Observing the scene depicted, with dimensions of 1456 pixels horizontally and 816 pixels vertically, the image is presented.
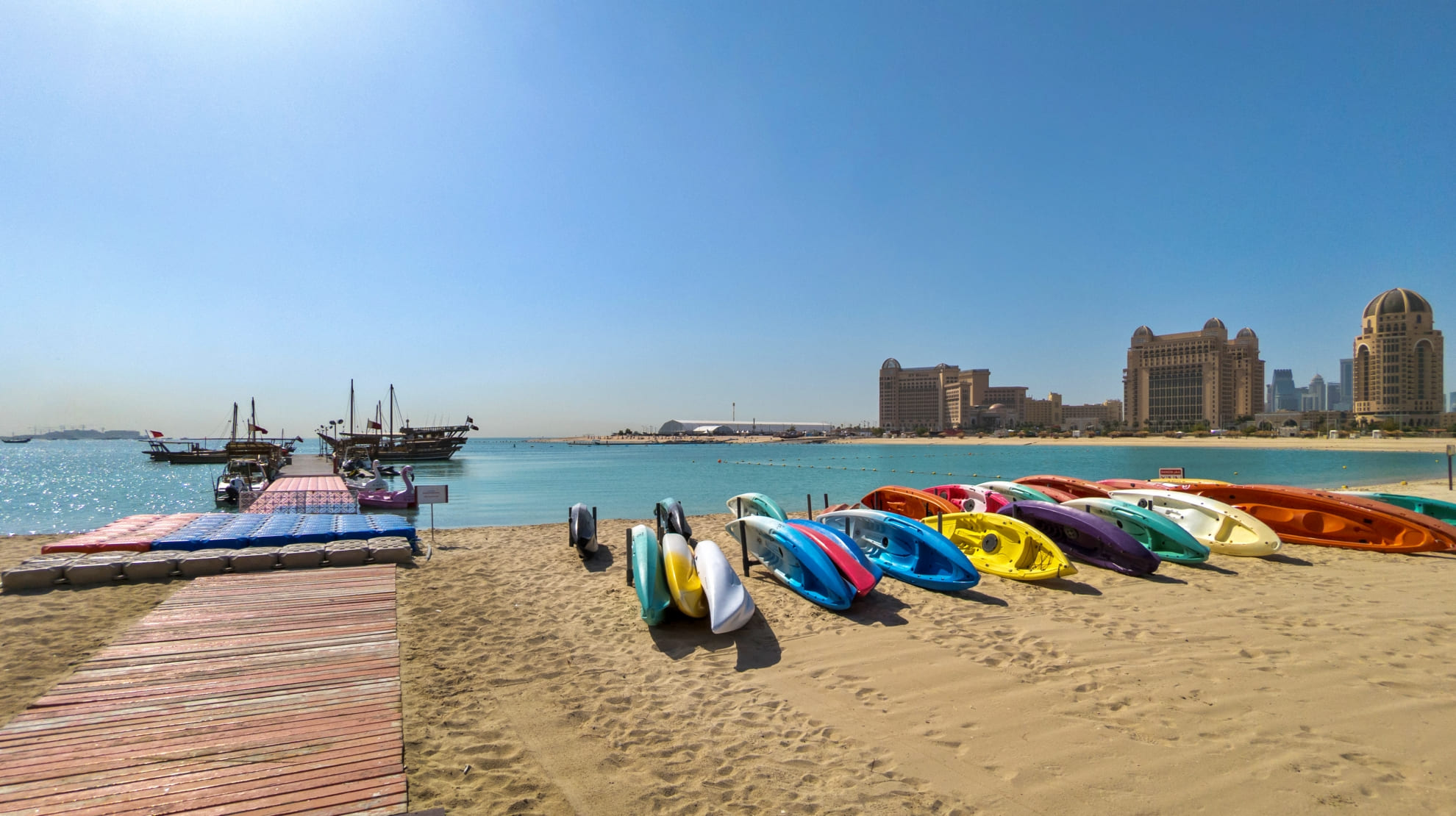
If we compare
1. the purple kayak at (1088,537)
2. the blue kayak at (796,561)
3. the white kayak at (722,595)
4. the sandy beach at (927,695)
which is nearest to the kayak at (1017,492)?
the purple kayak at (1088,537)

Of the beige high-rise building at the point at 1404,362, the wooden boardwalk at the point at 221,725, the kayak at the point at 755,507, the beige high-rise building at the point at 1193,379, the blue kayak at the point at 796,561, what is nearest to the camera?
the wooden boardwalk at the point at 221,725

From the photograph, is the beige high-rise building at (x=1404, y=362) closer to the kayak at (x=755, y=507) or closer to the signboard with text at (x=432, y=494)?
the kayak at (x=755, y=507)

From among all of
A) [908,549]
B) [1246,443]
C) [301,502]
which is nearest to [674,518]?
[908,549]

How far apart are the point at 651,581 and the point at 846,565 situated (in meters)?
2.45

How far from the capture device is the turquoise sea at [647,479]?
26.0 metres

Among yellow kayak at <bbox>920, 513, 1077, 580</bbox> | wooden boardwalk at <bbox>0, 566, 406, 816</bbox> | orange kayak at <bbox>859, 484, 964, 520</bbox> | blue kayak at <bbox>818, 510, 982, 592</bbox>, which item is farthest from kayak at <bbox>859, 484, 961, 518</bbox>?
wooden boardwalk at <bbox>0, 566, 406, 816</bbox>

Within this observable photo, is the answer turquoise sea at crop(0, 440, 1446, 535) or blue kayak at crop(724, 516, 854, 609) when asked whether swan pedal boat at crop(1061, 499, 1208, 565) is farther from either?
turquoise sea at crop(0, 440, 1446, 535)

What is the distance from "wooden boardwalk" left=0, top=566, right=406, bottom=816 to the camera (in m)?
3.55

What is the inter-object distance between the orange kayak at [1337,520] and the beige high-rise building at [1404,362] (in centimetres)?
12778

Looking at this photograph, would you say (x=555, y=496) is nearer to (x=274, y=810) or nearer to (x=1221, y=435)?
(x=274, y=810)

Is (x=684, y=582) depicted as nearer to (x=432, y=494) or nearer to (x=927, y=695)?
(x=927, y=695)

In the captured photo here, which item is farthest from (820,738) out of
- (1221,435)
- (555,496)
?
(1221,435)

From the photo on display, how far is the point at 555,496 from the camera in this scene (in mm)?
31000

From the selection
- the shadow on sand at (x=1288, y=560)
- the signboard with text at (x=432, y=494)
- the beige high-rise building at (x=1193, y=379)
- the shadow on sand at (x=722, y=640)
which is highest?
the beige high-rise building at (x=1193, y=379)
